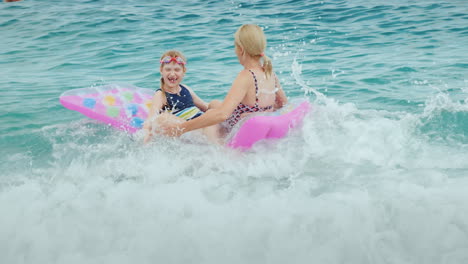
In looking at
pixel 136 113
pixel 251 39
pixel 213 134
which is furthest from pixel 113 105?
pixel 251 39

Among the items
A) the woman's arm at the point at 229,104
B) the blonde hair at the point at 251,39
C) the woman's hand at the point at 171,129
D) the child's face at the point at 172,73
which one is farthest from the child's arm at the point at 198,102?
the blonde hair at the point at 251,39

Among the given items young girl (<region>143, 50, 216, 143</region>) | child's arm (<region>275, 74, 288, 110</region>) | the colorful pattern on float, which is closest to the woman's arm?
young girl (<region>143, 50, 216, 143</region>)

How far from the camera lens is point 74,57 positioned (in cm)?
930

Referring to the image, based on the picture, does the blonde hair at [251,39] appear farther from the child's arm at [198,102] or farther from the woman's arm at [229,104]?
the child's arm at [198,102]

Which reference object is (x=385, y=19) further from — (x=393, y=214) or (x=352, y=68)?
(x=393, y=214)

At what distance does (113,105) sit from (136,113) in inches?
13.5

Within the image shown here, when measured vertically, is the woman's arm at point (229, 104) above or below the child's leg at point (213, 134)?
above

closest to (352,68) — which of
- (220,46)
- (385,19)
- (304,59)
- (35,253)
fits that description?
(304,59)

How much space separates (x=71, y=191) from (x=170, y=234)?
1.08 meters

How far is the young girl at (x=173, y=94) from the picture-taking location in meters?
4.72

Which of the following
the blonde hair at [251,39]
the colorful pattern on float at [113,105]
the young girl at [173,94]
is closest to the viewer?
the blonde hair at [251,39]

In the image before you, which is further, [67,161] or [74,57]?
[74,57]

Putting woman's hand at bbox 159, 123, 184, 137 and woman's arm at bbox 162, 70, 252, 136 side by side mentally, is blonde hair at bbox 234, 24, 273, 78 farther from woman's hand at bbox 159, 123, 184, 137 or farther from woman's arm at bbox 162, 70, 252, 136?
woman's hand at bbox 159, 123, 184, 137

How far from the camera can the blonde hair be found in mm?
3924
